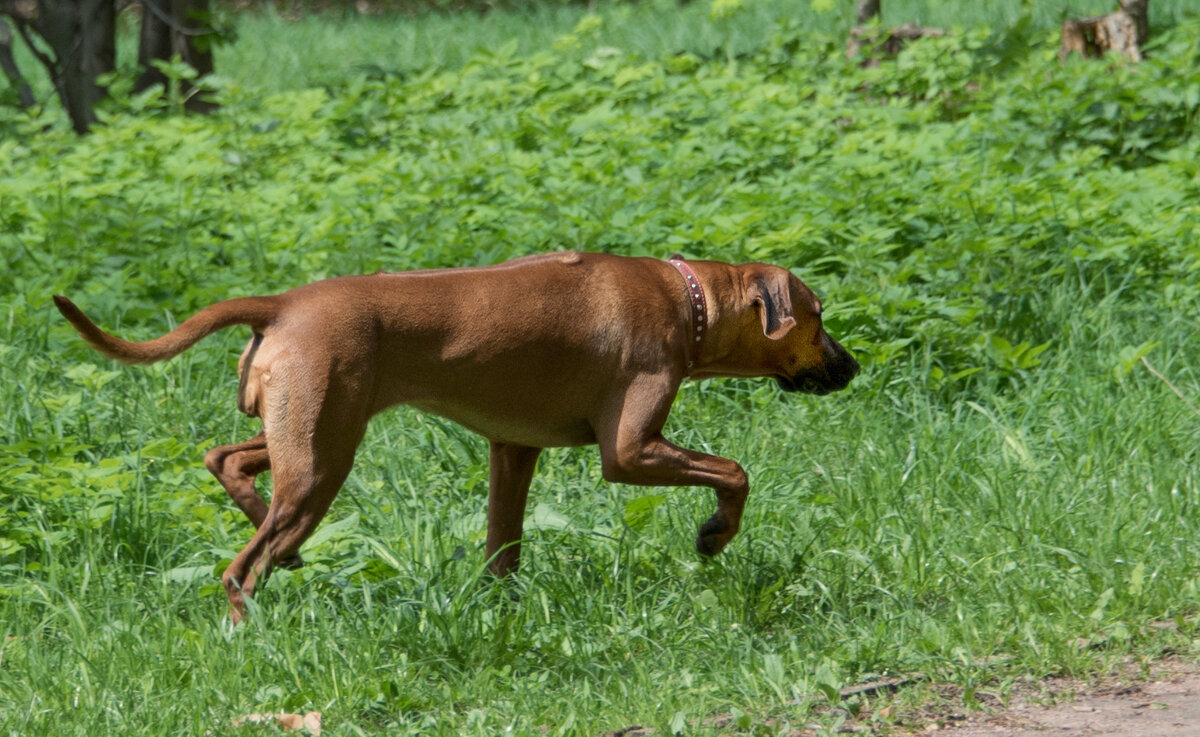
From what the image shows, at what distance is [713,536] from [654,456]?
1.15ft

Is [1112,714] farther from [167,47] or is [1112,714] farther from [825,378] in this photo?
[167,47]

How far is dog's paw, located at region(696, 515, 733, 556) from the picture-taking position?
4.06 meters

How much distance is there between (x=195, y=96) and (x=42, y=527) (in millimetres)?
7653

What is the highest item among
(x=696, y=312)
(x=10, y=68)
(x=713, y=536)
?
(x=10, y=68)

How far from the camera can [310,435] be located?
3605 millimetres

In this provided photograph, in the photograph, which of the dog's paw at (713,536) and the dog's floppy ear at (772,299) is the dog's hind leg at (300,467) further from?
the dog's floppy ear at (772,299)

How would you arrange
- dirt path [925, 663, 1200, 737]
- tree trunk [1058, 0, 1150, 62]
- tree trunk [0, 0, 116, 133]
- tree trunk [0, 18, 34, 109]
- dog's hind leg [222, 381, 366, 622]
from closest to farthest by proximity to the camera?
dirt path [925, 663, 1200, 737], dog's hind leg [222, 381, 366, 622], tree trunk [0, 18, 34, 109], tree trunk [0, 0, 116, 133], tree trunk [1058, 0, 1150, 62]

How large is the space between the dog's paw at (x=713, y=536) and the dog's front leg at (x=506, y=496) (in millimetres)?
579

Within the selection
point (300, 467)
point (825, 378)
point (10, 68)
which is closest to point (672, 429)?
point (825, 378)

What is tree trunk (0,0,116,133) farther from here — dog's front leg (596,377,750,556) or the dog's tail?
dog's front leg (596,377,750,556)

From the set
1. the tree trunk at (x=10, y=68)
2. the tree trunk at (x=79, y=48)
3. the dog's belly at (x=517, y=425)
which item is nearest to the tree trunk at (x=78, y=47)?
the tree trunk at (x=79, y=48)

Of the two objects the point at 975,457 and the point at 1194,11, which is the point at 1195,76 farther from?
the point at 975,457

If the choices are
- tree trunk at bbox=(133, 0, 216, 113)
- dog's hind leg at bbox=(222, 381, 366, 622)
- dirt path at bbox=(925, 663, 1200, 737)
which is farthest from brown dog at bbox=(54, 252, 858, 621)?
tree trunk at bbox=(133, 0, 216, 113)

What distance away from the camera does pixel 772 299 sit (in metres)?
4.14
